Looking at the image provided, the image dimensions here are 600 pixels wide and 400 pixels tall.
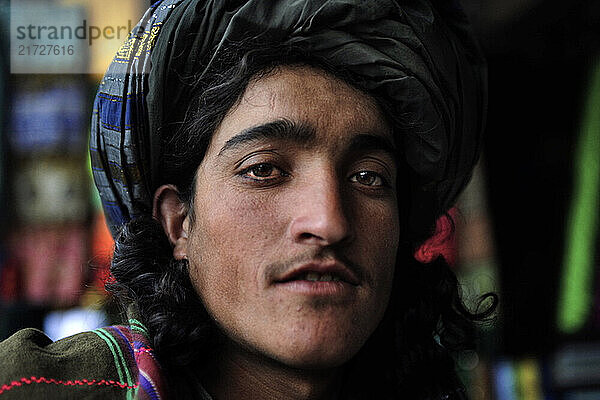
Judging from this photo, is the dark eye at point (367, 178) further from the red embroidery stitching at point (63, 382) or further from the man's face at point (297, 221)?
the red embroidery stitching at point (63, 382)

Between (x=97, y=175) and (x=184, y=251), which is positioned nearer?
(x=184, y=251)

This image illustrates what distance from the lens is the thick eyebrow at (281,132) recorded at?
155 centimetres

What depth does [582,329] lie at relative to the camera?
325 centimetres

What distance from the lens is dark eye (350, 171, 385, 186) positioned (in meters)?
1.64

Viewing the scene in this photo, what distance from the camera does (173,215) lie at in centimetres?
175

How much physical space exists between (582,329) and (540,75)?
1255 mm

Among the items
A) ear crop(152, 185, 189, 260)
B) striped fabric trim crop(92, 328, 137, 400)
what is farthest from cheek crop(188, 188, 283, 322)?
striped fabric trim crop(92, 328, 137, 400)

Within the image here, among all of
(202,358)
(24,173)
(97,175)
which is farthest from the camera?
(24,173)

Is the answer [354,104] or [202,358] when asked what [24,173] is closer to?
[202,358]

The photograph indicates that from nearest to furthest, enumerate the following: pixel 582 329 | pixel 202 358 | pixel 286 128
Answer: pixel 286 128 → pixel 202 358 → pixel 582 329

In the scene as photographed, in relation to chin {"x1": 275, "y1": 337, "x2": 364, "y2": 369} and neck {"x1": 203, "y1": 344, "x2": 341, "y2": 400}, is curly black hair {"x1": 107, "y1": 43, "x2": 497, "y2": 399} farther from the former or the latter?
chin {"x1": 275, "y1": 337, "x2": 364, "y2": 369}

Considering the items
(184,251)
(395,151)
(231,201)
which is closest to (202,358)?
(184,251)

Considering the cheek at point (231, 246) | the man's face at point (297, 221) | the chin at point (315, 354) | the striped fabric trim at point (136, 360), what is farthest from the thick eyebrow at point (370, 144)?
the striped fabric trim at point (136, 360)

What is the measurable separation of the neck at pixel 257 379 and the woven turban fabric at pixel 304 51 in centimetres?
46
